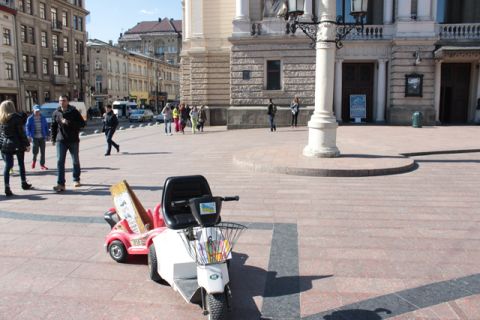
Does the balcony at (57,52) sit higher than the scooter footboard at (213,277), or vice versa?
the balcony at (57,52)

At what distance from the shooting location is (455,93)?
90.8 ft

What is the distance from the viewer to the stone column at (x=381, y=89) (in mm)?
26312

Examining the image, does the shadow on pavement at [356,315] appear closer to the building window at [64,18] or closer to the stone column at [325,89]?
the stone column at [325,89]

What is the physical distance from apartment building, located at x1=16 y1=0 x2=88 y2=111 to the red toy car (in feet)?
160

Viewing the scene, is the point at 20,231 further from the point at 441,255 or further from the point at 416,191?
the point at 416,191

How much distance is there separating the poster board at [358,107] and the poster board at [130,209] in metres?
24.0

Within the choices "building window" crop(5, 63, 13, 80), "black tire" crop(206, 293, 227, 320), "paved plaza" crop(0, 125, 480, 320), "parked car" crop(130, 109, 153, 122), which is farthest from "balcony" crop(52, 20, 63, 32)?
"black tire" crop(206, 293, 227, 320)

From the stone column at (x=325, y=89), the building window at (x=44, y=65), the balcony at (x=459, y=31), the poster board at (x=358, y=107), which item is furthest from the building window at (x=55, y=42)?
the stone column at (x=325, y=89)

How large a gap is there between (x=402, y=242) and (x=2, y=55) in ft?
160

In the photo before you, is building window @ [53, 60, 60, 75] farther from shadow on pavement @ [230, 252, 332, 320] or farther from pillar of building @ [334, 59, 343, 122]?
shadow on pavement @ [230, 252, 332, 320]

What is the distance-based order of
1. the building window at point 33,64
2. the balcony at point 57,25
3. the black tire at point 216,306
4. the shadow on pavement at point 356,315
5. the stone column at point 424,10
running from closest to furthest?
the black tire at point 216,306, the shadow on pavement at point 356,315, the stone column at point 424,10, the building window at point 33,64, the balcony at point 57,25

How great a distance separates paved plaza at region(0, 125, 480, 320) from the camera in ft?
12.5

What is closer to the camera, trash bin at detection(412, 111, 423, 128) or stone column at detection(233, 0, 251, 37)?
trash bin at detection(412, 111, 423, 128)

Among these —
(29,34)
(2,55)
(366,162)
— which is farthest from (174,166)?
(29,34)
